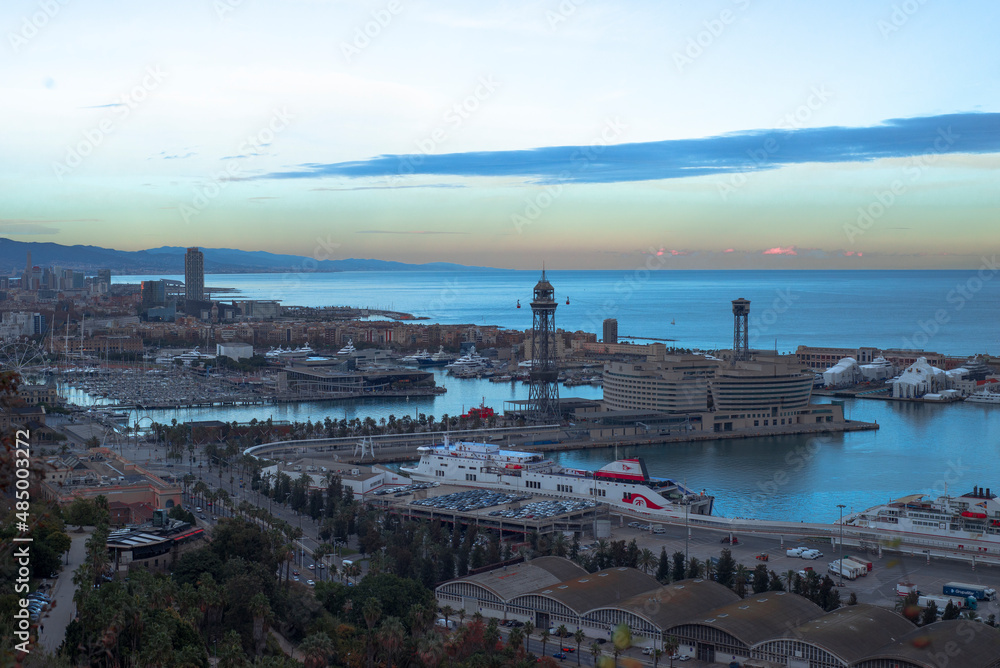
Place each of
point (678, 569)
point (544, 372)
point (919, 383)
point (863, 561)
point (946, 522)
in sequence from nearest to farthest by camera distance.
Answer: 1. point (678, 569)
2. point (863, 561)
3. point (946, 522)
4. point (544, 372)
5. point (919, 383)

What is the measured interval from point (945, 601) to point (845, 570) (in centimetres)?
143

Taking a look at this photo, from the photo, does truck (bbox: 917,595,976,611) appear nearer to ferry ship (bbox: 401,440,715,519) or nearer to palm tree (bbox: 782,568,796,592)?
palm tree (bbox: 782,568,796,592)

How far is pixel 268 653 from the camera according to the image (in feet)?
28.1

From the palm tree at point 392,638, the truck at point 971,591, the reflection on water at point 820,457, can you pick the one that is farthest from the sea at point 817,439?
the palm tree at point 392,638

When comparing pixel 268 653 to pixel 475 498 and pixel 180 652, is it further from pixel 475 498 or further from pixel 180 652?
pixel 475 498

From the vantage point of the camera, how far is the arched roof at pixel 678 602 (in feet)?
31.5

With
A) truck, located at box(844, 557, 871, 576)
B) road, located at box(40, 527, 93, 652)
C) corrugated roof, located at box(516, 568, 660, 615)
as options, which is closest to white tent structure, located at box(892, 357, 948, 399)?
truck, located at box(844, 557, 871, 576)

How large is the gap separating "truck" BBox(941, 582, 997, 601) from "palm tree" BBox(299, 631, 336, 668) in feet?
22.5

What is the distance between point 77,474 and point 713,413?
1600 cm

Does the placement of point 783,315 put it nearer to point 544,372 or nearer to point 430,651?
point 544,372

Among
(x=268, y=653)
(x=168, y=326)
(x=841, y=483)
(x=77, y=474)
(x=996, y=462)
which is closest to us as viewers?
(x=268, y=653)

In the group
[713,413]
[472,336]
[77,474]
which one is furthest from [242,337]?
[77,474]

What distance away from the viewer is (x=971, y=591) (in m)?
11.0

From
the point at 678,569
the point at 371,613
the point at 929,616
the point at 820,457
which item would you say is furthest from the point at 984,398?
the point at 371,613
